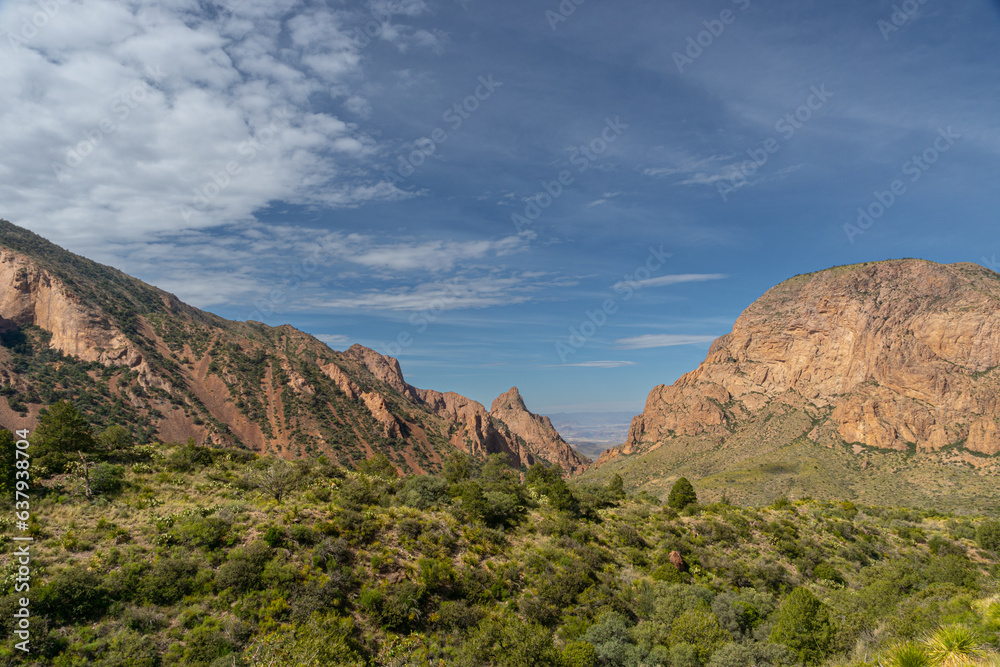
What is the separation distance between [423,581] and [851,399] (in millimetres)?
127560

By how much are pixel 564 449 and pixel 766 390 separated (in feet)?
305

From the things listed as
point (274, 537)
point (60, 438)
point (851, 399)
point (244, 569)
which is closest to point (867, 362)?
point (851, 399)

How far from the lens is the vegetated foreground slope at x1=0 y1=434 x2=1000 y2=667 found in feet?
47.8

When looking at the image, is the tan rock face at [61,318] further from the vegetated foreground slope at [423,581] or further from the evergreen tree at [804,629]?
the evergreen tree at [804,629]

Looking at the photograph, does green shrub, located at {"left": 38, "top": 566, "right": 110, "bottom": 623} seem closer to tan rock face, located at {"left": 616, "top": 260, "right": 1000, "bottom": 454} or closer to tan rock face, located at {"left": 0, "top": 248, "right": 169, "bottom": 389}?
tan rock face, located at {"left": 0, "top": 248, "right": 169, "bottom": 389}

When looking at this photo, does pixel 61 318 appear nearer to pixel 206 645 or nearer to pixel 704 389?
pixel 206 645

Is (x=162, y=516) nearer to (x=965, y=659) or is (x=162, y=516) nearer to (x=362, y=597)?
(x=362, y=597)

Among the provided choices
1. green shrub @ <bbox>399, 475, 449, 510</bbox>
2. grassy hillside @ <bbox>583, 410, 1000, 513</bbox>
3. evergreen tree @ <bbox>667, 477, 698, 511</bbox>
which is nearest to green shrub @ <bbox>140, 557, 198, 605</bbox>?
green shrub @ <bbox>399, 475, 449, 510</bbox>

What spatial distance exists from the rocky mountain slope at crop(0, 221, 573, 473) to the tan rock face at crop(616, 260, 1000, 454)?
96.9 m

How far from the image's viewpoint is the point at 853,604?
2245 cm

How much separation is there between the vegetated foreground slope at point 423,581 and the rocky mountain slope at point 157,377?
59.3 m

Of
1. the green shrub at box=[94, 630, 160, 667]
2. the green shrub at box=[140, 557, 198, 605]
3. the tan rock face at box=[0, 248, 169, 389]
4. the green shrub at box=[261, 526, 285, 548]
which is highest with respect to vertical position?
the tan rock face at box=[0, 248, 169, 389]

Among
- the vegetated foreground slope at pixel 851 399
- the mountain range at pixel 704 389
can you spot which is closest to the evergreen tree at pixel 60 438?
the mountain range at pixel 704 389

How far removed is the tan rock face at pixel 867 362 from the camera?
95.4 meters
